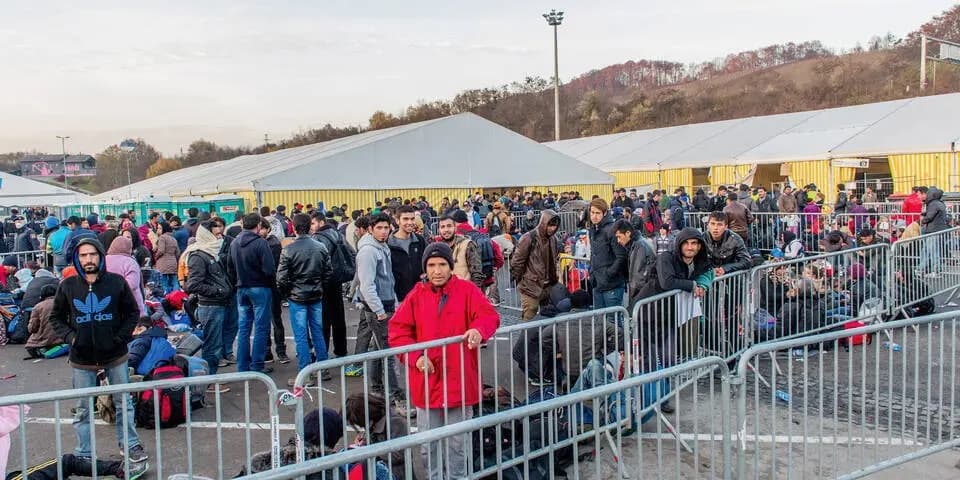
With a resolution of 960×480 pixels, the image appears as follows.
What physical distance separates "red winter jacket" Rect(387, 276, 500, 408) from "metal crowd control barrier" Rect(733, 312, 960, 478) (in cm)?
167

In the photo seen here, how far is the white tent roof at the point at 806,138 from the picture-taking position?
25344mm

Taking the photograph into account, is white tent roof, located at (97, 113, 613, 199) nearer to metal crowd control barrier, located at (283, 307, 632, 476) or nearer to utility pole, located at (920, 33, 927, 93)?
utility pole, located at (920, 33, 927, 93)

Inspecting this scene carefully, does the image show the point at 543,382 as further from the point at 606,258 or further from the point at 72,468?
the point at 72,468

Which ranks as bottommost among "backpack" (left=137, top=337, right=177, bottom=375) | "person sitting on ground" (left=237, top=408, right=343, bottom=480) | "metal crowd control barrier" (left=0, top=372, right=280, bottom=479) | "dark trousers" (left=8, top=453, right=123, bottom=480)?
"metal crowd control barrier" (left=0, top=372, right=280, bottom=479)

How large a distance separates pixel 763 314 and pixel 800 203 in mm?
12831

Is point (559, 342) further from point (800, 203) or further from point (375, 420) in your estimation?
point (800, 203)

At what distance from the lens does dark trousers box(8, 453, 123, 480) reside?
4176mm

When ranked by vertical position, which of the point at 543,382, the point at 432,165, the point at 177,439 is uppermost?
the point at 432,165

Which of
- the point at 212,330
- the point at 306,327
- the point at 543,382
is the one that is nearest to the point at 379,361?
the point at 306,327

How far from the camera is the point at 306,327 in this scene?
23.4 ft

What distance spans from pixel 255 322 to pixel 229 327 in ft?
3.20

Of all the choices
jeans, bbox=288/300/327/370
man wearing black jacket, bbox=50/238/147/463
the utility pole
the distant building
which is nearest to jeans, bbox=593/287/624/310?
jeans, bbox=288/300/327/370

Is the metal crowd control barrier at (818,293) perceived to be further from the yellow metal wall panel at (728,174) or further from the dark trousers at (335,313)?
the yellow metal wall panel at (728,174)

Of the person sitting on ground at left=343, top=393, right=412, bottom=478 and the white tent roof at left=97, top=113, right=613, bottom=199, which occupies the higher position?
the white tent roof at left=97, top=113, right=613, bottom=199
